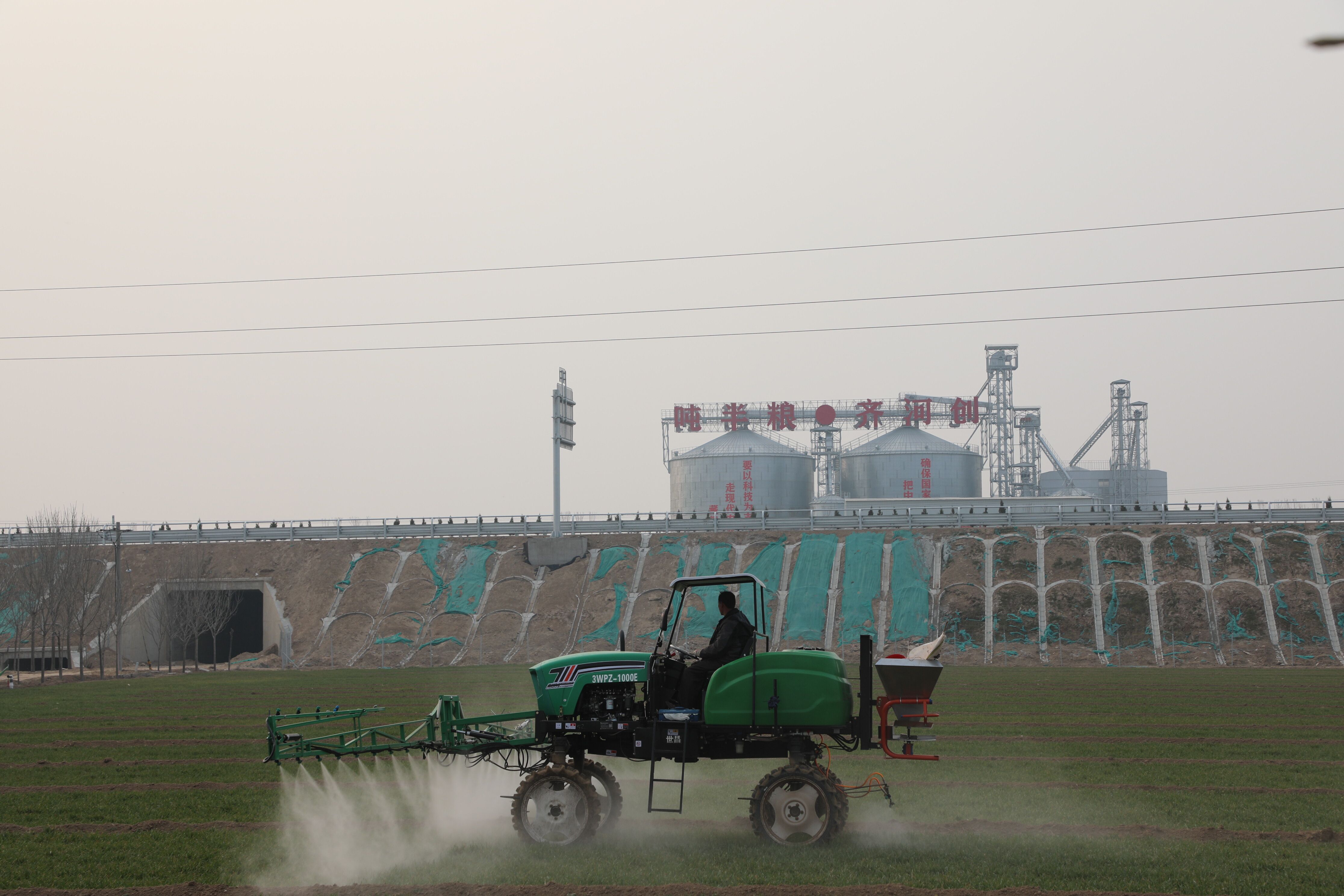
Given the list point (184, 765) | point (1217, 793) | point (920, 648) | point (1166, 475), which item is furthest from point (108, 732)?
point (1166, 475)

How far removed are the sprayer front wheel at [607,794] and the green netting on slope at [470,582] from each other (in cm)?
→ 5258

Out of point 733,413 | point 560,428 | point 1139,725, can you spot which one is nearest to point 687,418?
point 733,413

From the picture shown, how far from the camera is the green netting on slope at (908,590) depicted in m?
61.4

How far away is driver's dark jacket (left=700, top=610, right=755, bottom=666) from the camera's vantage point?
47.2 ft

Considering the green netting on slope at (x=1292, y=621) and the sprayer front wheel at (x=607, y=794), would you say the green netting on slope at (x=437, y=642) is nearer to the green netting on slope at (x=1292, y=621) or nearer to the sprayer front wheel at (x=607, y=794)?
the green netting on slope at (x=1292, y=621)

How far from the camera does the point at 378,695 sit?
126 feet

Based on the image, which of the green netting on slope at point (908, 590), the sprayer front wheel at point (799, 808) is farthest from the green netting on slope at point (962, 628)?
the sprayer front wheel at point (799, 808)

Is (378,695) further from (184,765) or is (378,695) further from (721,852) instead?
(721,852)

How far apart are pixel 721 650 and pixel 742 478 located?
84.3 m

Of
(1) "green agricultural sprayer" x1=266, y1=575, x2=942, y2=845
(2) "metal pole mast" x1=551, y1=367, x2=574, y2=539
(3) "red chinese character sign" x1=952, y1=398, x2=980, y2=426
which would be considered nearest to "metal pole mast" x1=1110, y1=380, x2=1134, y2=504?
(3) "red chinese character sign" x1=952, y1=398, x2=980, y2=426

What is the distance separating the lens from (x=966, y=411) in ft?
330

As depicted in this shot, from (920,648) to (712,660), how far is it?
9.09 ft

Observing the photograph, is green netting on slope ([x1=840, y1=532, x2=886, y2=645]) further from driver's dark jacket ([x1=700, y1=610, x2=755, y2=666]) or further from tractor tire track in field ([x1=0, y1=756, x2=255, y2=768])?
driver's dark jacket ([x1=700, y1=610, x2=755, y2=666])

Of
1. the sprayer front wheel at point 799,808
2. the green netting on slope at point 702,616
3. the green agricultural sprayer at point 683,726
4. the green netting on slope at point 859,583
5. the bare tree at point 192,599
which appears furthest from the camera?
the bare tree at point 192,599
